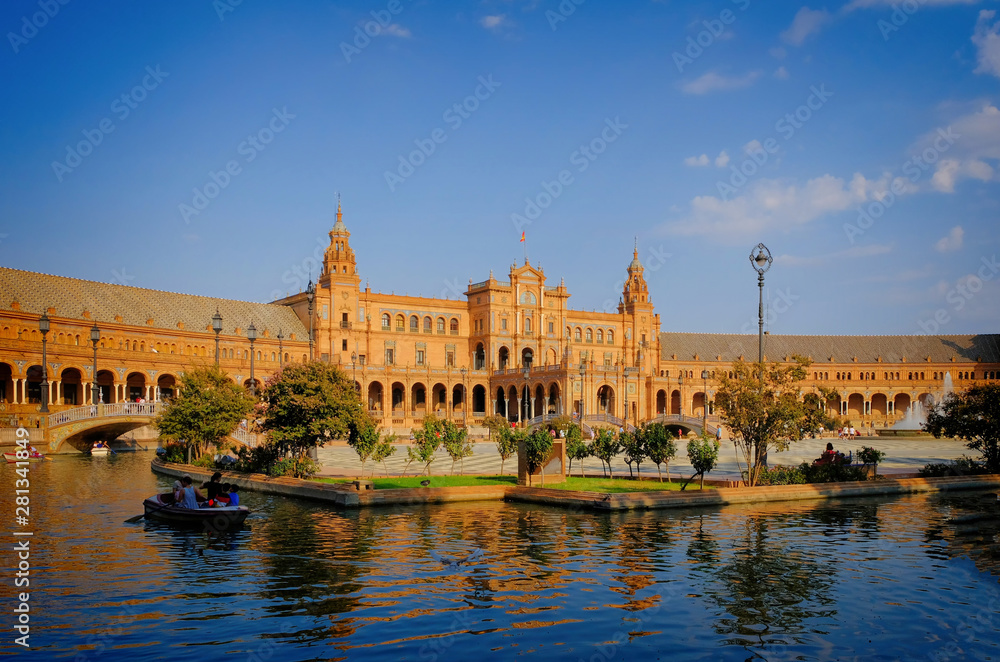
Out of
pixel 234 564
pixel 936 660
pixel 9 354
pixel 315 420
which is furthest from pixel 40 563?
pixel 9 354

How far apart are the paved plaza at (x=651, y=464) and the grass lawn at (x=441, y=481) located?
2910 millimetres

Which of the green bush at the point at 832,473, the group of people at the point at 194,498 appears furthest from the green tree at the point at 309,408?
the green bush at the point at 832,473

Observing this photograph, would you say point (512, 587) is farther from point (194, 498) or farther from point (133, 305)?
point (133, 305)

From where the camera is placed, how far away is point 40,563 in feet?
53.8

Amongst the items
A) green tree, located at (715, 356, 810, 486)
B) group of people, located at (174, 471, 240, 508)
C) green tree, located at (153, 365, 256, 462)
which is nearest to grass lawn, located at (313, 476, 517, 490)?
group of people, located at (174, 471, 240, 508)

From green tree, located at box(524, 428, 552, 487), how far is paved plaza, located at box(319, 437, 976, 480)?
216 inches

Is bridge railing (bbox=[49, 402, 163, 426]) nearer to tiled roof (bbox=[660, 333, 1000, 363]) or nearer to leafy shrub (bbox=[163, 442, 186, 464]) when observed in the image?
leafy shrub (bbox=[163, 442, 186, 464])

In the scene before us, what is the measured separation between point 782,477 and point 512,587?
16202mm

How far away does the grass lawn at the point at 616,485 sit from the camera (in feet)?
89.1

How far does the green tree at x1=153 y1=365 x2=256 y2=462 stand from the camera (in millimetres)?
34594

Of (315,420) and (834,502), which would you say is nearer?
(834,502)

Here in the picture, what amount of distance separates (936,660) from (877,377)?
101313 mm

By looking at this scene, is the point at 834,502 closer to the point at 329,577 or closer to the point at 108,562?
the point at 329,577

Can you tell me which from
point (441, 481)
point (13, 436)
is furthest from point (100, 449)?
point (441, 481)
